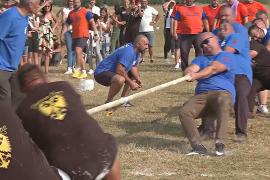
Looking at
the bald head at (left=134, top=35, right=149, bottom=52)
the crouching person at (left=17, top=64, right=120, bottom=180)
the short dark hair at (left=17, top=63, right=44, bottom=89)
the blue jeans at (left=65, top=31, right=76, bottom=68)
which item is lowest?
the blue jeans at (left=65, top=31, right=76, bottom=68)

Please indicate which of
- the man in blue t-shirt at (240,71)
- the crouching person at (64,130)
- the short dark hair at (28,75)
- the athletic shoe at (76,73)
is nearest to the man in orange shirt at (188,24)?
the athletic shoe at (76,73)

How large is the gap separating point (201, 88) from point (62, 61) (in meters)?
11.8

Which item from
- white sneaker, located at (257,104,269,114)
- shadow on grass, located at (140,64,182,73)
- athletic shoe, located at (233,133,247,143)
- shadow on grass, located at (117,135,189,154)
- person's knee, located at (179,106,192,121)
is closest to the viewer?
person's knee, located at (179,106,192,121)

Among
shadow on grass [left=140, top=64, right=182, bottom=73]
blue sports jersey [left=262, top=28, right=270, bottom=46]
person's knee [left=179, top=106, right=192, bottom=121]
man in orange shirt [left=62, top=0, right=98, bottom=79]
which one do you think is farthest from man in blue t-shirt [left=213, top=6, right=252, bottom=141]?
shadow on grass [left=140, top=64, right=182, bottom=73]

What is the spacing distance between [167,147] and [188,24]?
244 inches

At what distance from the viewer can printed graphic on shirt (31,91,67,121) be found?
2799 mm

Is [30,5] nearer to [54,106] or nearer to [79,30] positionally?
[54,106]

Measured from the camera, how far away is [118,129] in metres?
7.52

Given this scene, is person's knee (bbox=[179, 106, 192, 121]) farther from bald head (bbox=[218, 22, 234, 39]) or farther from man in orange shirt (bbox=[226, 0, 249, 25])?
man in orange shirt (bbox=[226, 0, 249, 25])

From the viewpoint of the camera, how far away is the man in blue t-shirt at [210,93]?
6215 mm

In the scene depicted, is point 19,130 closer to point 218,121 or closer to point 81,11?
point 218,121

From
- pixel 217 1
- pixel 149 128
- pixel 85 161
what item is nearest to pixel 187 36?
pixel 217 1

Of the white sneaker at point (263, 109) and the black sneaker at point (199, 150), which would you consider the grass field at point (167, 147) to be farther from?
the white sneaker at point (263, 109)

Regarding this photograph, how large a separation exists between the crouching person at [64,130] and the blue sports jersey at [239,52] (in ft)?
14.1
